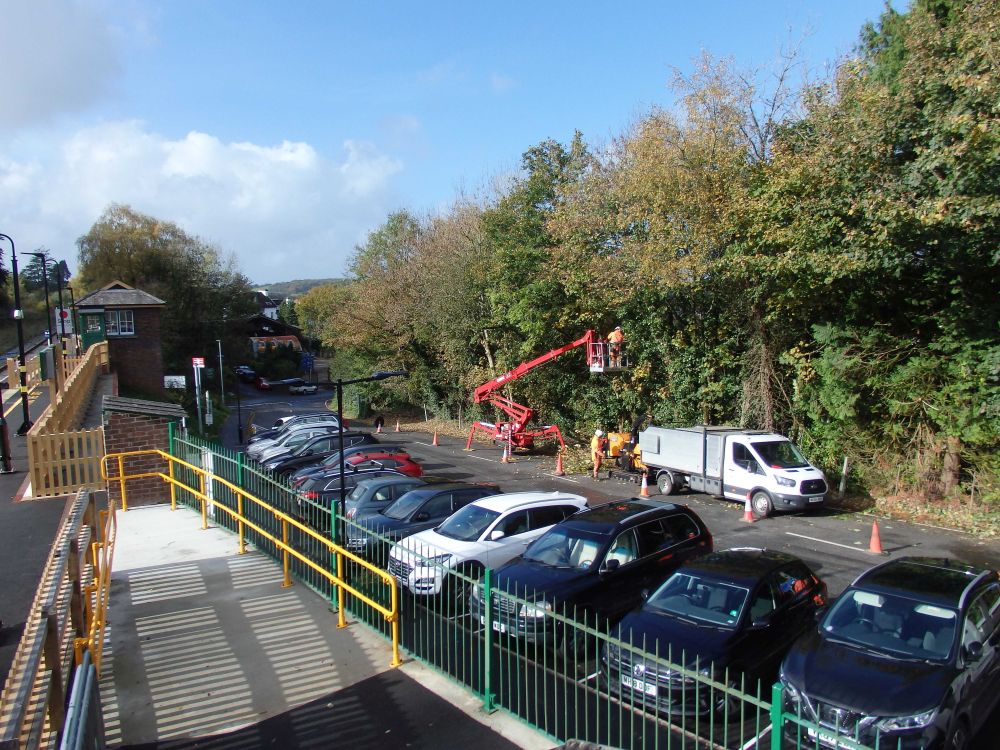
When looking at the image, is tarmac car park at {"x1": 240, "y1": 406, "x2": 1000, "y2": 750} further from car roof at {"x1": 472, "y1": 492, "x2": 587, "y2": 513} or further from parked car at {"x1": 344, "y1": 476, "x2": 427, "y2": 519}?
car roof at {"x1": 472, "y1": 492, "x2": 587, "y2": 513}

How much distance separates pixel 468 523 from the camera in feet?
37.6

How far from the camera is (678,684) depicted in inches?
265

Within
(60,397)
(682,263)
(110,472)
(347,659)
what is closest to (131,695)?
(347,659)

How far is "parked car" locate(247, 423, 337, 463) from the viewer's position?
24.3m

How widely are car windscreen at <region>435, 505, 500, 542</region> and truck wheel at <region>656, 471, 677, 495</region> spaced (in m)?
8.92

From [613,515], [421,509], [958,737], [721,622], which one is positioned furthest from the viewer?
[421,509]

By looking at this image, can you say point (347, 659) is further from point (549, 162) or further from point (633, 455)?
point (549, 162)

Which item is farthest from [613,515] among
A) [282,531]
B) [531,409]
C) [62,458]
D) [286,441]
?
[531,409]

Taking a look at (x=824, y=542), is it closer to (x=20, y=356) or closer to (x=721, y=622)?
(x=721, y=622)

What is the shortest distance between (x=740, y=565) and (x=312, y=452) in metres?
16.5

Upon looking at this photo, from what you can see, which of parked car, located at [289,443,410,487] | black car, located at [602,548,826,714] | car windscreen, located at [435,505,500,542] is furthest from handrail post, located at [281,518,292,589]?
parked car, located at [289,443,410,487]

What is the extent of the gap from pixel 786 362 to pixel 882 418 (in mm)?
2718

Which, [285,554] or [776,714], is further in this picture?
[285,554]

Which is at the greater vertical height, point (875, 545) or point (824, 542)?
point (875, 545)
